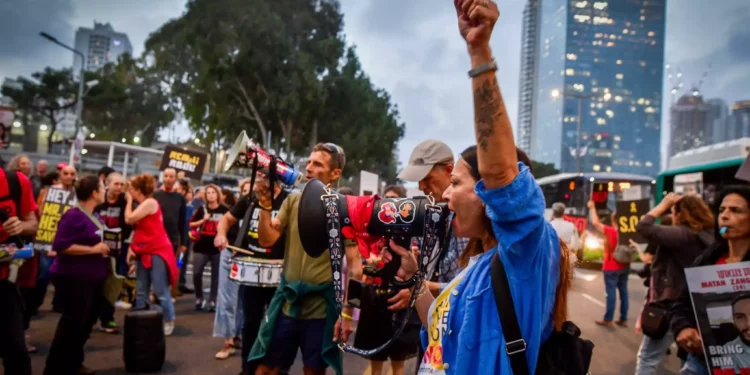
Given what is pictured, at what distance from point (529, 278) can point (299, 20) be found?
31500 mm

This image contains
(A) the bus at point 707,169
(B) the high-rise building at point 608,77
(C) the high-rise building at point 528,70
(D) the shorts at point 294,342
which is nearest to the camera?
(D) the shorts at point 294,342

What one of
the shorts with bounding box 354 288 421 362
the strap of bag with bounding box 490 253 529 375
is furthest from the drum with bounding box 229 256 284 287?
the strap of bag with bounding box 490 253 529 375

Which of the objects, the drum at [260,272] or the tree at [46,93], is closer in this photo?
the drum at [260,272]

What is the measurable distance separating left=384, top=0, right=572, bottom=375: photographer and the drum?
9.30ft

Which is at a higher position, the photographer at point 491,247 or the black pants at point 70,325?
the photographer at point 491,247

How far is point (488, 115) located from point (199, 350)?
570cm

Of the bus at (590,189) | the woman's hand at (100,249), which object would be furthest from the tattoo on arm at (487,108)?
the bus at (590,189)

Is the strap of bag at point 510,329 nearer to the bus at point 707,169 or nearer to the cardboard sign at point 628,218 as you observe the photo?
the cardboard sign at point 628,218

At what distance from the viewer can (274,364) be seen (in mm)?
3611

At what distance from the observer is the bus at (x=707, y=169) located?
36.9 feet

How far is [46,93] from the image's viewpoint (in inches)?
1810

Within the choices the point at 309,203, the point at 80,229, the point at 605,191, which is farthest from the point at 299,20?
the point at 309,203

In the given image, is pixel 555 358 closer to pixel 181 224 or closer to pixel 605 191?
pixel 181 224

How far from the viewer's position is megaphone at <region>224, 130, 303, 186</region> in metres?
3.17
